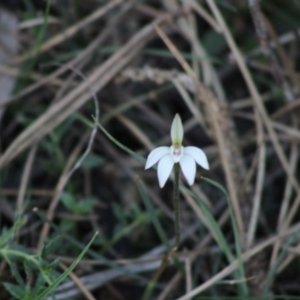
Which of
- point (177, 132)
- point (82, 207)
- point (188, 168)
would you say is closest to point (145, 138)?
point (82, 207)

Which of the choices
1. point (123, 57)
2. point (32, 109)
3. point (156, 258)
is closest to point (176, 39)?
point (123, 57)

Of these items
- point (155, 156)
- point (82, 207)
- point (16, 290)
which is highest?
point (155, 156)

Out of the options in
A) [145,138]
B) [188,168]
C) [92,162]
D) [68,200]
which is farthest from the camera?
[145,138]

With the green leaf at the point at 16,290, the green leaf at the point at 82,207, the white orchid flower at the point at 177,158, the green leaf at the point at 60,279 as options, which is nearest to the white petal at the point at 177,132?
the white orchid flower at the point at 177,158

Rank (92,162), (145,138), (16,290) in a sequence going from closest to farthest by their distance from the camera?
(16,290) < (92,162) < (145,138)

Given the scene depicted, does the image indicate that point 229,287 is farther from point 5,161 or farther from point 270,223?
point 5,161

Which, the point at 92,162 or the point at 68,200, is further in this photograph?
the point at 92,162

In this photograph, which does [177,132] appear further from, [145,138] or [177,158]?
[145,138]

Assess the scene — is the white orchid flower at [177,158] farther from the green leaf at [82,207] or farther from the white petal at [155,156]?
the green leaf at [82,207]

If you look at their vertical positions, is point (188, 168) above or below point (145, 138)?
below
